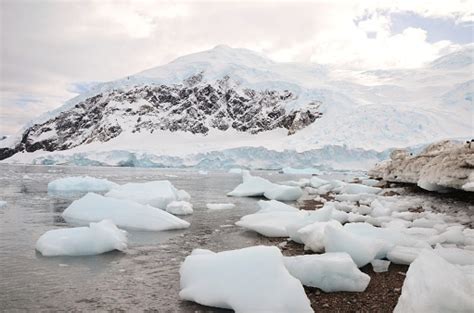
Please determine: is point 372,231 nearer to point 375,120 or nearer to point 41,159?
point 375,120

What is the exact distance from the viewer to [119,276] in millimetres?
5305

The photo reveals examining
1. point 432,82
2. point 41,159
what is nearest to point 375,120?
point 432,82

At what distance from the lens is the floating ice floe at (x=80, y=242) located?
6301mm

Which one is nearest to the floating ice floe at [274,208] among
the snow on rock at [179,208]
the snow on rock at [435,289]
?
the snow on rock at [179,208]

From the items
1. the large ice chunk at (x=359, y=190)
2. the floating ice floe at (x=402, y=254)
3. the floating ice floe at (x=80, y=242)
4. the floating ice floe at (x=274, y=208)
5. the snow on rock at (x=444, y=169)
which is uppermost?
the snow on rock at (x=444, y=169)

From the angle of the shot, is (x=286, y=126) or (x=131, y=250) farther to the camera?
(x=286, y=126)

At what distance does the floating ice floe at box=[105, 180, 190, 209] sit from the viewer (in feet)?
38.8

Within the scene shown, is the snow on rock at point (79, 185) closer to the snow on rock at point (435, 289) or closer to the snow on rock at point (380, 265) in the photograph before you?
the snow on rock at point (380, 265)

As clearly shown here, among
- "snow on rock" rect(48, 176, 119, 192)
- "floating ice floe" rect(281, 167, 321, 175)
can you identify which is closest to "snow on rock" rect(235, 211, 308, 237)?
"snow on rock" rect(48, 176, 119, 192)

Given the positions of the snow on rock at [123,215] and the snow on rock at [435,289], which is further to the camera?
the snow on rock at [123,215]

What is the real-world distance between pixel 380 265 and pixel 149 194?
25.5 feet

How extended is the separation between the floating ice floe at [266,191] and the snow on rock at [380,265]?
9298 millimetres

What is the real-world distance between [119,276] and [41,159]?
61.0 meters

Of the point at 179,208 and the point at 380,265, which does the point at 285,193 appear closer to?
the point at 179,208
